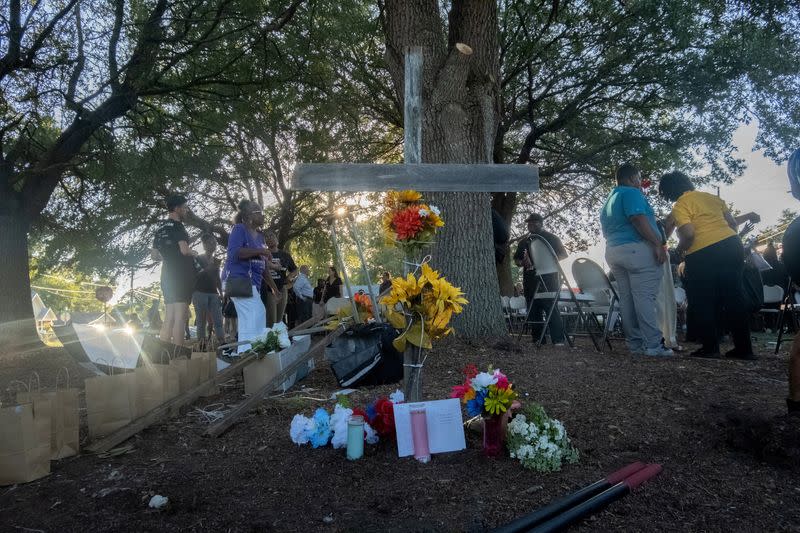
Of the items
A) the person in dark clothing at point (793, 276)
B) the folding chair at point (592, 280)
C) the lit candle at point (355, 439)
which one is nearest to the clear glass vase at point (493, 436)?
the lit candle at point (355, 439)

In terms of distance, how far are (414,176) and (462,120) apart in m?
2.53

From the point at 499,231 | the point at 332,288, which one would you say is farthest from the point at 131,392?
the point at 332,288

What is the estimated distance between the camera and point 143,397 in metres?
3.49

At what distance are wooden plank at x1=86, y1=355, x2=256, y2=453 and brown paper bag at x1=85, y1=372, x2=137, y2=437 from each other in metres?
0.09

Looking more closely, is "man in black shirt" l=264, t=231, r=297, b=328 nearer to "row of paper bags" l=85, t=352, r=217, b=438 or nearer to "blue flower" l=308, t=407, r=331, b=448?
"row of paper bags" l=85, t=352, r=217, b=438

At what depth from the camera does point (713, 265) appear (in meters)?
5.02

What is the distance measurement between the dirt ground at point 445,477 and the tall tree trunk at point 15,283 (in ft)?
23.5

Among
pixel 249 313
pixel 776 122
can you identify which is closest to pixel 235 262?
pixel 249 313

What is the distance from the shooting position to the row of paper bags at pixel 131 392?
3.18 meters

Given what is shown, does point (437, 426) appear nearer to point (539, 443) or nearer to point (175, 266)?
point (539, 443)

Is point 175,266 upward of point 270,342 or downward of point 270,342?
upward

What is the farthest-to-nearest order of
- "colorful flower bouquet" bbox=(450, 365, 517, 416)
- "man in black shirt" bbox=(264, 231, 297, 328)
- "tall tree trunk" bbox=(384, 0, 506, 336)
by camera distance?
"man in black shirt" bbox=(264, 231, 297, 328)
"tall tree trunk" bbox=(384, 0, 506, 336)
"colorful flower bouquet" bbox=(450, 365, 517, 416)

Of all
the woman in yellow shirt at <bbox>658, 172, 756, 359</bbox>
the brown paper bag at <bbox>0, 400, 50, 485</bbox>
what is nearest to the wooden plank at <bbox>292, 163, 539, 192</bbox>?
the brown paper bag at <bbox>0, 400, 50, 485</bbox>

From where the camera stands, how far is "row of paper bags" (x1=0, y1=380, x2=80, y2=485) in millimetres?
2537
